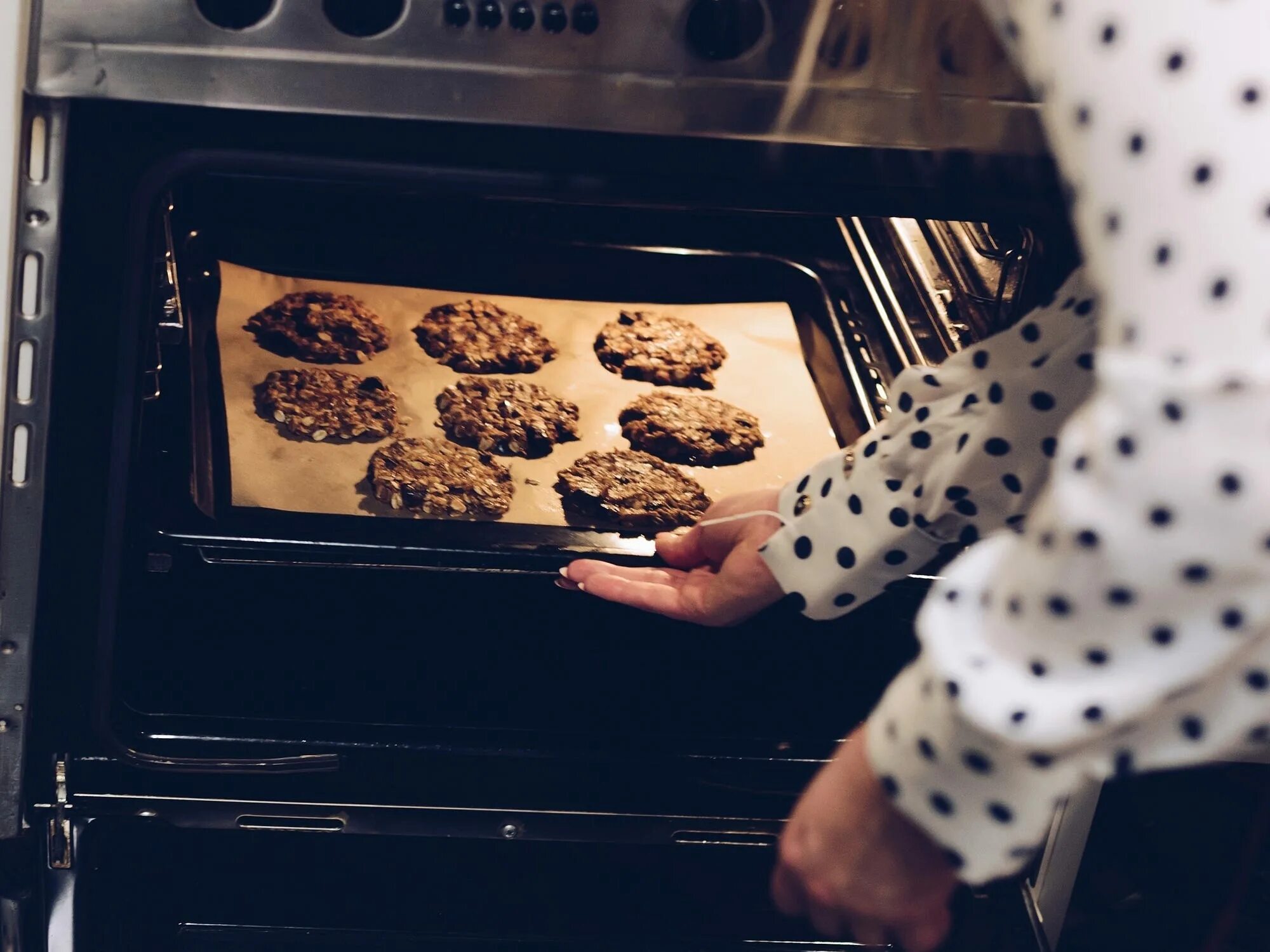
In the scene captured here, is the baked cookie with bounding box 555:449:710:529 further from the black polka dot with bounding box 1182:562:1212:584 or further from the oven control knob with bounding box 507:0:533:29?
the black polka dot with bounding box 1182:562:1212:584

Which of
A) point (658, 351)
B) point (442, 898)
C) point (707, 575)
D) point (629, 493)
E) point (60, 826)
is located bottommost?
point (442, 898)

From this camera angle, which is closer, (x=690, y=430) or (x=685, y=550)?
(x=685, y=550)

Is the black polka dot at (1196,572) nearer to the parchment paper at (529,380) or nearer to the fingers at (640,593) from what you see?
the fingers at (640,593)

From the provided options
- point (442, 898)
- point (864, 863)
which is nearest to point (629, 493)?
point (442, 898)

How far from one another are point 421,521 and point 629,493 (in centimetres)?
27

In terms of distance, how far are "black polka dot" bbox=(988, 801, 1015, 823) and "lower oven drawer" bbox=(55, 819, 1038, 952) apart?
0.66m

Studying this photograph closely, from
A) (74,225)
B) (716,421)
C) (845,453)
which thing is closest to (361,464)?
(716,421)

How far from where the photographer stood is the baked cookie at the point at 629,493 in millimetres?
1477

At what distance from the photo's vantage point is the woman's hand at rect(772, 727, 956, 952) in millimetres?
725

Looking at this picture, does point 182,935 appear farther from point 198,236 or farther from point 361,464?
point 198,236

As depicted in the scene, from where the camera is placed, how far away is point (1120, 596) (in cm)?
60

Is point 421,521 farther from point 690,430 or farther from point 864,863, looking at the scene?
point 864,863

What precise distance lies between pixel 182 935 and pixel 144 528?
1.46 ft

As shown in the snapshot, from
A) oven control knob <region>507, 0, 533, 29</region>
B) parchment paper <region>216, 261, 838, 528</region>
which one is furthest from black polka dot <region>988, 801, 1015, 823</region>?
parchment paper <region>216, 261, 838, 528</region>
